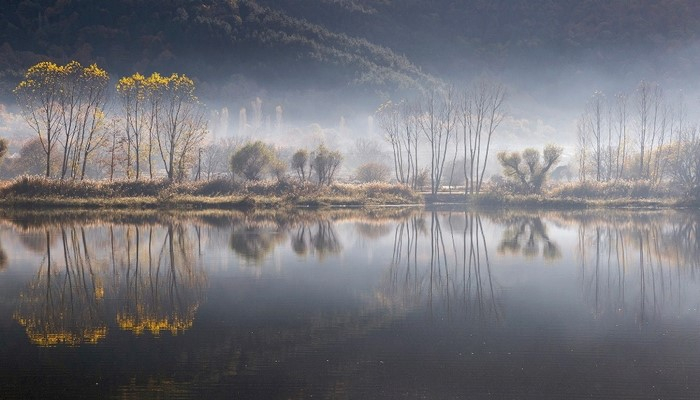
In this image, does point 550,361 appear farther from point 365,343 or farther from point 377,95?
point 377,95

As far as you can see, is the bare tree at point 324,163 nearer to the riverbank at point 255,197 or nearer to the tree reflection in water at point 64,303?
the riverbank at point 255,197

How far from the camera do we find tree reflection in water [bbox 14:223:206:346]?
15.5 m

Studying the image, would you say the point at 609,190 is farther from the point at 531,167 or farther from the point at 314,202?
the point at 314,202

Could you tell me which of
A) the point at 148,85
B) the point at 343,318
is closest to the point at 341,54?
the point at 148,85

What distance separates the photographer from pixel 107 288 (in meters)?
19.7

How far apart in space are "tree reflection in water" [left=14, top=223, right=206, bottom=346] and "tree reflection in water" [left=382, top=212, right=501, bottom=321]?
607 centimetres

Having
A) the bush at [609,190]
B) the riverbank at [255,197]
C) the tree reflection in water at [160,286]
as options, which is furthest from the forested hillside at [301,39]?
the tree reflection in water at [160,286]

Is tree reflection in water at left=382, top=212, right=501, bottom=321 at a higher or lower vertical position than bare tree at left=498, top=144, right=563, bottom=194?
lower

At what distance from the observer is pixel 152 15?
16138 centimetres

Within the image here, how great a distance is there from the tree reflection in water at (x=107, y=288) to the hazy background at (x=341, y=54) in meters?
105

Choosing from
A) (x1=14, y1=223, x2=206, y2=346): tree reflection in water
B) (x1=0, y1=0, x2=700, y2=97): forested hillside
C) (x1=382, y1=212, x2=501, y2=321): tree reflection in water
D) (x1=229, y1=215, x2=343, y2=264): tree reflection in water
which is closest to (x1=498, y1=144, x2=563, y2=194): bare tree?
(x1=382, y1=212, x2=501, y2=321): tree reflection in water

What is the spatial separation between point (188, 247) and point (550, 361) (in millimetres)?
18916

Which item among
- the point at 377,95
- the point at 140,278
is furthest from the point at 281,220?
the point at 377,95

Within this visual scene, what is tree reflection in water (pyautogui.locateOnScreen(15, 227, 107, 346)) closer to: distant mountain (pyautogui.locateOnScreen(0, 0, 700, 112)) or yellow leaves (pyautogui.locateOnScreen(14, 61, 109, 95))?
yellow leaves (pyautogui.locateOnScreen(14, 61, 109, 95))
